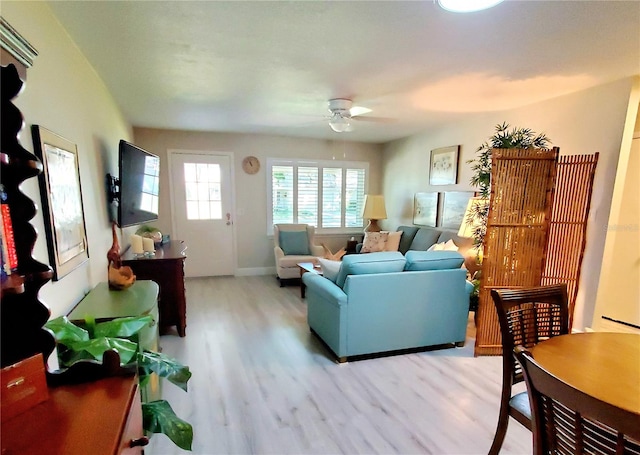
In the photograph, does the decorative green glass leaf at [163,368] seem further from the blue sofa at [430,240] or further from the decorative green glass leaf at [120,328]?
the blue sofa at [430,240]

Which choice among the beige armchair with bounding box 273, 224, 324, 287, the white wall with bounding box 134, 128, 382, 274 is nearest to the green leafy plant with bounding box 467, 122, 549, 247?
the beige armchair with bounding box 273, 224, 324, 287

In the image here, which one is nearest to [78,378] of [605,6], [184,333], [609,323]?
[184,333]

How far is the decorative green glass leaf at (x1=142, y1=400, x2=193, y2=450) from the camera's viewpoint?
1.08 meters

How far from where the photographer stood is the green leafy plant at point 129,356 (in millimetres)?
1015

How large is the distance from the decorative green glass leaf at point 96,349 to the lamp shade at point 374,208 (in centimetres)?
467

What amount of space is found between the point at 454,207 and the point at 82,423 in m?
4.39

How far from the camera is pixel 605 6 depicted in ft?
5.19

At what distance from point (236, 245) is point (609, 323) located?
15.7 ft

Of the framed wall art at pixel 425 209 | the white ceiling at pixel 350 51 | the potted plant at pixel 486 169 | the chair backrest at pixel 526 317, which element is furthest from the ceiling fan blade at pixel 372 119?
the chair backrest at pixel 526 317

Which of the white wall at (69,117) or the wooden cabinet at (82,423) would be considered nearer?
the wooden cabinet at (82,423)

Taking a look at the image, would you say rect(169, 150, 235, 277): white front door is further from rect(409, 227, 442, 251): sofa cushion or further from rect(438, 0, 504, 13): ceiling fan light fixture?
rect(438, 0, 504, 13): ceiling fan light fixture

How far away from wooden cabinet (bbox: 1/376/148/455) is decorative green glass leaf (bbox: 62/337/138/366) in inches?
4.0

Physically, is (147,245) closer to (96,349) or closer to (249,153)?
(96,349)

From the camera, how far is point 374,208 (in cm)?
545
